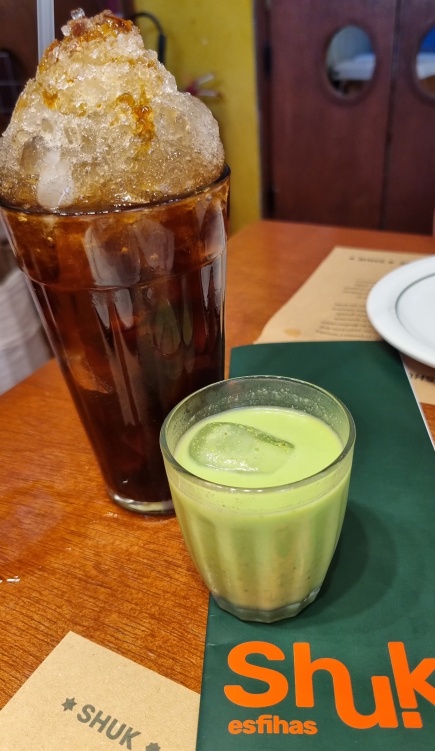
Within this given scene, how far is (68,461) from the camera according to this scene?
2.26ft

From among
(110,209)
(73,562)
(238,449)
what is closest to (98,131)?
(110,209)

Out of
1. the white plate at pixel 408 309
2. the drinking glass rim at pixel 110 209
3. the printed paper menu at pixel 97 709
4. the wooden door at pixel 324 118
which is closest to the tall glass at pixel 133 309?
the drinking glass rim at pixel 110 209

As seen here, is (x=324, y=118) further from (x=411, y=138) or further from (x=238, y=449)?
(x=238, y=449)

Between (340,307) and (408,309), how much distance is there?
0.41 ft

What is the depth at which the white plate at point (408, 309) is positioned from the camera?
2.47 feet

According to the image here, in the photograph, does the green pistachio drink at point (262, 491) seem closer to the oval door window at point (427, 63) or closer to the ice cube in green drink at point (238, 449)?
the ice cube in green drink at point (238, 449)

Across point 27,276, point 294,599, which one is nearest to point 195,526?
point 294,599

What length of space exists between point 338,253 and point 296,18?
1.76 meters

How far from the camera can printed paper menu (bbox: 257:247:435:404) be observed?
0.87 meters

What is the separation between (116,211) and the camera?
17.2 inches

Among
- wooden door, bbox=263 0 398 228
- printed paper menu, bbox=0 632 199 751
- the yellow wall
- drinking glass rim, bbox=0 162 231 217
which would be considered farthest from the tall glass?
wooden door, bbox=263 0 398 228

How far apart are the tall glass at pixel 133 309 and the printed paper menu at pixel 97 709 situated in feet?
0.57

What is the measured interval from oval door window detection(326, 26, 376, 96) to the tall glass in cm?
227

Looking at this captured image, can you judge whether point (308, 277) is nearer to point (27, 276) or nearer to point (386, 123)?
point (27, 276)
